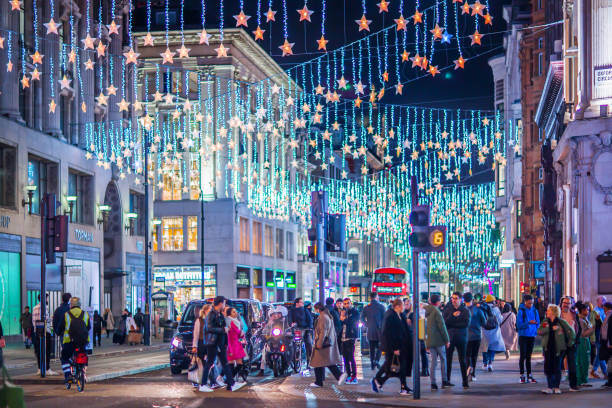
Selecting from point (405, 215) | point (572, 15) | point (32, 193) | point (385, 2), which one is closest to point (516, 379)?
point (385, 2)

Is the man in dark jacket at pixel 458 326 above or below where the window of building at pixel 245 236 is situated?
below

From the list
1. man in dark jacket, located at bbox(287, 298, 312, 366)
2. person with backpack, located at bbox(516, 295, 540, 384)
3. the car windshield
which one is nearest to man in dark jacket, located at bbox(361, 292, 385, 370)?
man in dark jacket, located at bbox(287, 298, 312, 366)

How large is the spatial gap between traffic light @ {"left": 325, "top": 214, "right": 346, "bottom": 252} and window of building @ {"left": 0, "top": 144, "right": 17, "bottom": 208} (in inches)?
829

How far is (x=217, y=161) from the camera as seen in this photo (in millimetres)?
69562

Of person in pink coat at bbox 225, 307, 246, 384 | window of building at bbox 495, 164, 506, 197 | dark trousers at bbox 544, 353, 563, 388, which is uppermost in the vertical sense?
window of building at bbox 495, 164, 506, 197

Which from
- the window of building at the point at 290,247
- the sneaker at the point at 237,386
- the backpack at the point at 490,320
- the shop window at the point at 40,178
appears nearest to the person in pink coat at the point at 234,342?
the sneaker at the point at 237,386

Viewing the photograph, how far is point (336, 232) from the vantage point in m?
24.2

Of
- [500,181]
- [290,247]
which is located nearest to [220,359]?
[500,181]

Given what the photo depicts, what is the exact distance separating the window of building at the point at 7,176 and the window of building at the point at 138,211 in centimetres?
1749

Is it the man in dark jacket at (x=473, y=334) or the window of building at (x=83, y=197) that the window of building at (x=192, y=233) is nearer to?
the window of building at (x=83, y=197)

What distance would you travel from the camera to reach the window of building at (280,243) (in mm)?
85125

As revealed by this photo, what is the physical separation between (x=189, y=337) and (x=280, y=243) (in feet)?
204

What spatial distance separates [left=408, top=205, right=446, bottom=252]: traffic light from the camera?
17766 millimetres

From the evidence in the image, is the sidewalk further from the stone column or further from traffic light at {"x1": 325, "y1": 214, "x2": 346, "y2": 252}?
the stone column
